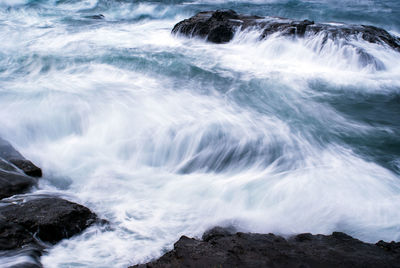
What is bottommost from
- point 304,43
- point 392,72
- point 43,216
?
point 43,216

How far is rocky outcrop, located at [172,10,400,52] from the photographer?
30.5 ft

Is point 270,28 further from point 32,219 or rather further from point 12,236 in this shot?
point 12,236

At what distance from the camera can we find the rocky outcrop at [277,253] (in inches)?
99.9

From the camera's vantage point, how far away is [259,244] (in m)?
2.82

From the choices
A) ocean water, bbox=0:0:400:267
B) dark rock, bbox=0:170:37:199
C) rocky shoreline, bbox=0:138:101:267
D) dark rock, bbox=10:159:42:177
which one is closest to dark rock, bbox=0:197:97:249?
rocky shoreline, bbox=0:138:101:267

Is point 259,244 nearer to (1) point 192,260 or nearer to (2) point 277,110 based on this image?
(1) point 192,260

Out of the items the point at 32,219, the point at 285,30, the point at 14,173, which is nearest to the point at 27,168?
the point at 14,173

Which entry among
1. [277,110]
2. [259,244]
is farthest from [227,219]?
[277,110]

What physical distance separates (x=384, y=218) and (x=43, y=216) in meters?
3.84

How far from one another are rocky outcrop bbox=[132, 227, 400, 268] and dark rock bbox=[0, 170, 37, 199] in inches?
79.4

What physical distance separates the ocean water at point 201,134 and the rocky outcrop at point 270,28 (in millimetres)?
389

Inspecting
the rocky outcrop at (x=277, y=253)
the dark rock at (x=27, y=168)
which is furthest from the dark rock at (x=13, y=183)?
the rocky outcrop at (x=277, y=253)

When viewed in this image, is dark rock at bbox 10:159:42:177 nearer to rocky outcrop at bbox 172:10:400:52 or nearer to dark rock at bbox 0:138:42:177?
dark rock at bbox 0:138:42:177

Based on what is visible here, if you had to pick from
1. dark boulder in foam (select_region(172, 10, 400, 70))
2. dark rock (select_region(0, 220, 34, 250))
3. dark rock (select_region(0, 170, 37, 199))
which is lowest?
dark rock (select_region(0, 220, 34, 250))
